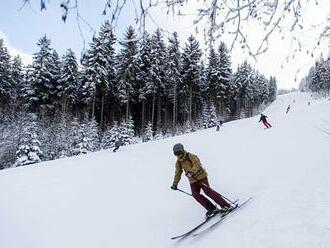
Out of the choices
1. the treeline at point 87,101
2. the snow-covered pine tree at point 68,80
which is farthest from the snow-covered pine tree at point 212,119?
the snow-covered pine tree at point 68,80

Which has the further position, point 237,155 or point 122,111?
point 122,111

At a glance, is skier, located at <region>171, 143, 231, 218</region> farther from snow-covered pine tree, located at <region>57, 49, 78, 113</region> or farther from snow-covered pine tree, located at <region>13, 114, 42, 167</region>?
snow-covered pine tree, located at <region>57, 49, 78, 113</region>

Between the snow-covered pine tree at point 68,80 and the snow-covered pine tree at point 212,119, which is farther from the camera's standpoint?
the snow-covered pine tree at point 212,119

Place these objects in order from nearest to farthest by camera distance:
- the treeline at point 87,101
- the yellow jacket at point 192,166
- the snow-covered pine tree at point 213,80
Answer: the yellow jacket at point 192,166
the treeline at point 87,101
the snow-covered pine tree at point 213,80

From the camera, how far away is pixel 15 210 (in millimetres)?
13828

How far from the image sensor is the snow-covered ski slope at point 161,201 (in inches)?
308

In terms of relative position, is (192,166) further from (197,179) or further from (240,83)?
(240,83)

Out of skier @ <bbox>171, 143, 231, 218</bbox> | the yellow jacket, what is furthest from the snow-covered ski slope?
the yellow jacket

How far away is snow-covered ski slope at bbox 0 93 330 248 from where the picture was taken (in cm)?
782

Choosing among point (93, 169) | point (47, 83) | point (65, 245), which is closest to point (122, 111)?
point (47, 83)

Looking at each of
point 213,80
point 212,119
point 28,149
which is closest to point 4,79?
point 28,149

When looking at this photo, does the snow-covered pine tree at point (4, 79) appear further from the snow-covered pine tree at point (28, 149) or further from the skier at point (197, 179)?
the skier at point (197, 179)

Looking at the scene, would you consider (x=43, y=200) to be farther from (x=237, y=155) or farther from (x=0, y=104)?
(x=0, y=104)

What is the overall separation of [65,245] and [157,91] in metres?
49.9
